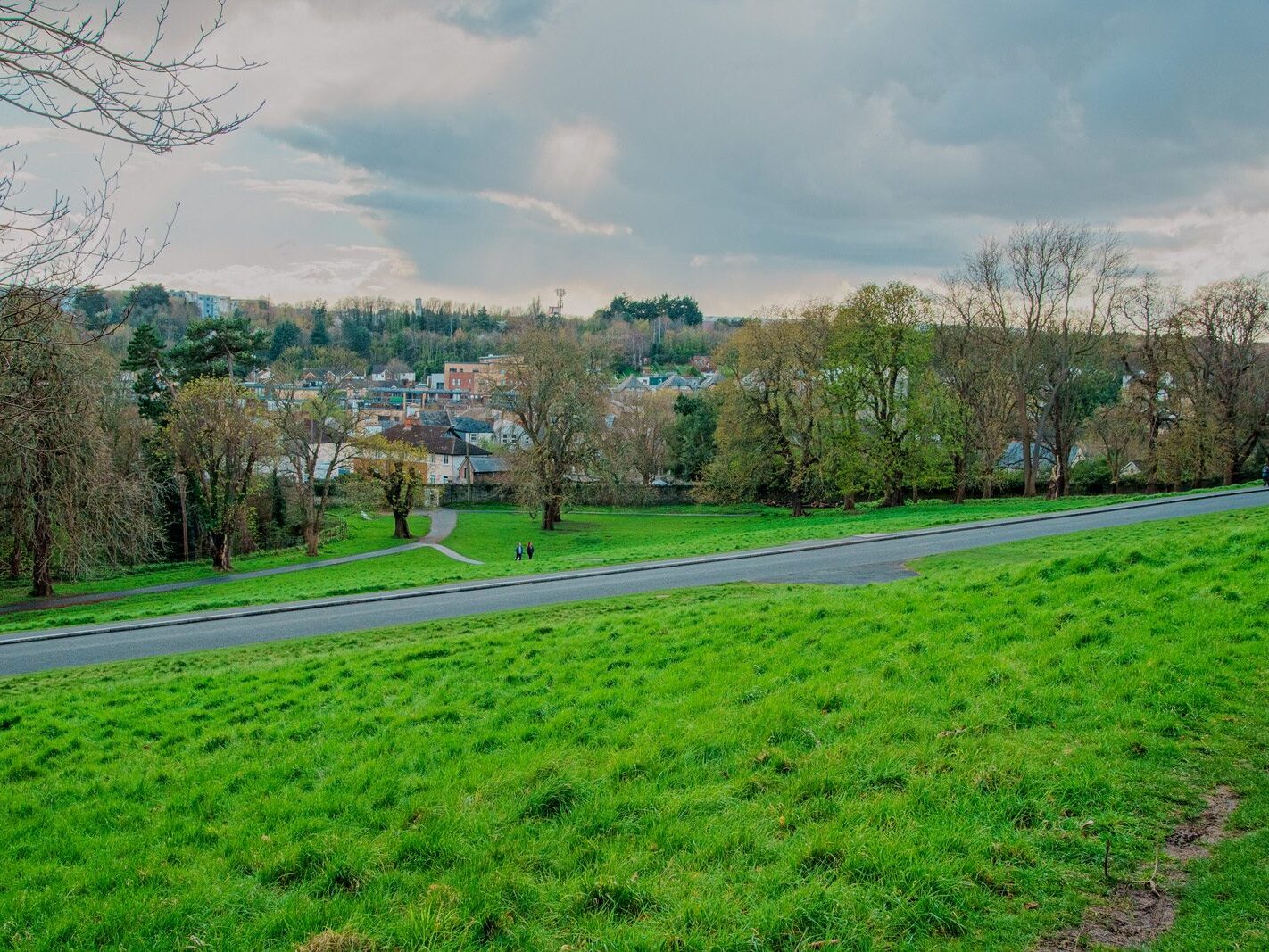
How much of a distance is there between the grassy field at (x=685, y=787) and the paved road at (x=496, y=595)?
600cm

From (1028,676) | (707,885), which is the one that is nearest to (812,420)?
(1028,676)

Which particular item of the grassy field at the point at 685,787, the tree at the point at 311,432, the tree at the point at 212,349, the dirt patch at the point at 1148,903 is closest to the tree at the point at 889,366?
the tree at the point at 311,432

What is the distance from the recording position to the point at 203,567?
41.3m

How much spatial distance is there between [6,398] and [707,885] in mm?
8570

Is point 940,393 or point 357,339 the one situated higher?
point 357,339

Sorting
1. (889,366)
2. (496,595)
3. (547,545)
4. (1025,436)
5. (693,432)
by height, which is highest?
(889,366)

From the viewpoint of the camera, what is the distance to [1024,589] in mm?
10602

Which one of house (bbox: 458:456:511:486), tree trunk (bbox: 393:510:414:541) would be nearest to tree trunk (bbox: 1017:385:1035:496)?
tree trunk (bbox: 393:510:414:541)

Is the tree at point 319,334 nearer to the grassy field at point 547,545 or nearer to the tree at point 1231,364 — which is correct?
the grassy field at point 547,545

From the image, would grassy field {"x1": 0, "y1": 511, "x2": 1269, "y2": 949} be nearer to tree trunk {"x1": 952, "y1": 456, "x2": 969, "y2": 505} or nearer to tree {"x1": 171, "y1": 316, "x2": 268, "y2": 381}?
tree trunk {"x1": 952, "y1": 456, "x2": 969, "y2": 505}

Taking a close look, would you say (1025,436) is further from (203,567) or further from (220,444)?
(203,567)

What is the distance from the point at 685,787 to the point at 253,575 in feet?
125

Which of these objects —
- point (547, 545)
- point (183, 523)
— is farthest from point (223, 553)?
point (547, 545)

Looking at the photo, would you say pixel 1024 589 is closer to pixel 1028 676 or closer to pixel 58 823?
pixel 1028 676
